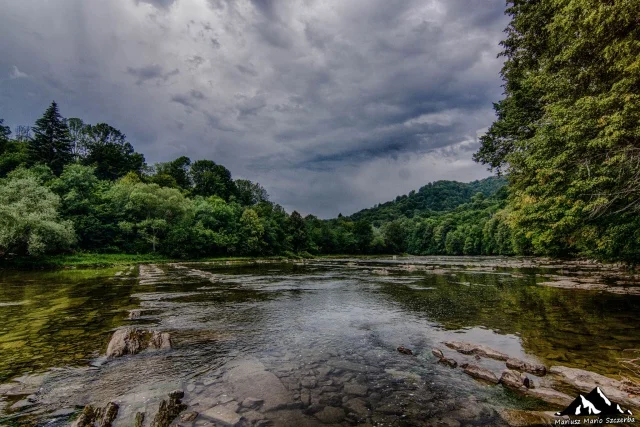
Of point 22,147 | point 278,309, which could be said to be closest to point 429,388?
point 278,309

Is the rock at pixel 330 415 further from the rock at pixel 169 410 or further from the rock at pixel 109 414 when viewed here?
the rock at pixel 109 414

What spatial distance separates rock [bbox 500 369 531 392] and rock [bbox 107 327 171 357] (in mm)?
10264

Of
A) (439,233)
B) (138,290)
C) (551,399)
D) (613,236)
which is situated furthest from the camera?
(439,233)

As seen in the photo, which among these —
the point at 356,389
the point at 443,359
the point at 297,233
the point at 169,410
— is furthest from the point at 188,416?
the point at 297,233

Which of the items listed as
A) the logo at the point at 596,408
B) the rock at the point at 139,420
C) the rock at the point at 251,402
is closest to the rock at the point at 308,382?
the rock at the point at 251,402

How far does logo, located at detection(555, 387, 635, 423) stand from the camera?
597cm

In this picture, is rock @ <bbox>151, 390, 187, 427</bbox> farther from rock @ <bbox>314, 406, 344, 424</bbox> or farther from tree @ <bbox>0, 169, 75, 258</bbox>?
tree @ <bbox>0, 169, 75, 258</bbox>

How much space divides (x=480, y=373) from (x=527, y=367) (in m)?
1.46

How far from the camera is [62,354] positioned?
31.7 ft

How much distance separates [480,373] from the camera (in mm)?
8047

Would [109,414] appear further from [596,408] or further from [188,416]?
[596,408]

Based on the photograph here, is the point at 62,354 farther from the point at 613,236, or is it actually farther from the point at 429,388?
the point at 613,236

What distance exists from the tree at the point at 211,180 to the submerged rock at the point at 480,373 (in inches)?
4981

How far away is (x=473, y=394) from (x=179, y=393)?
22.4ft
